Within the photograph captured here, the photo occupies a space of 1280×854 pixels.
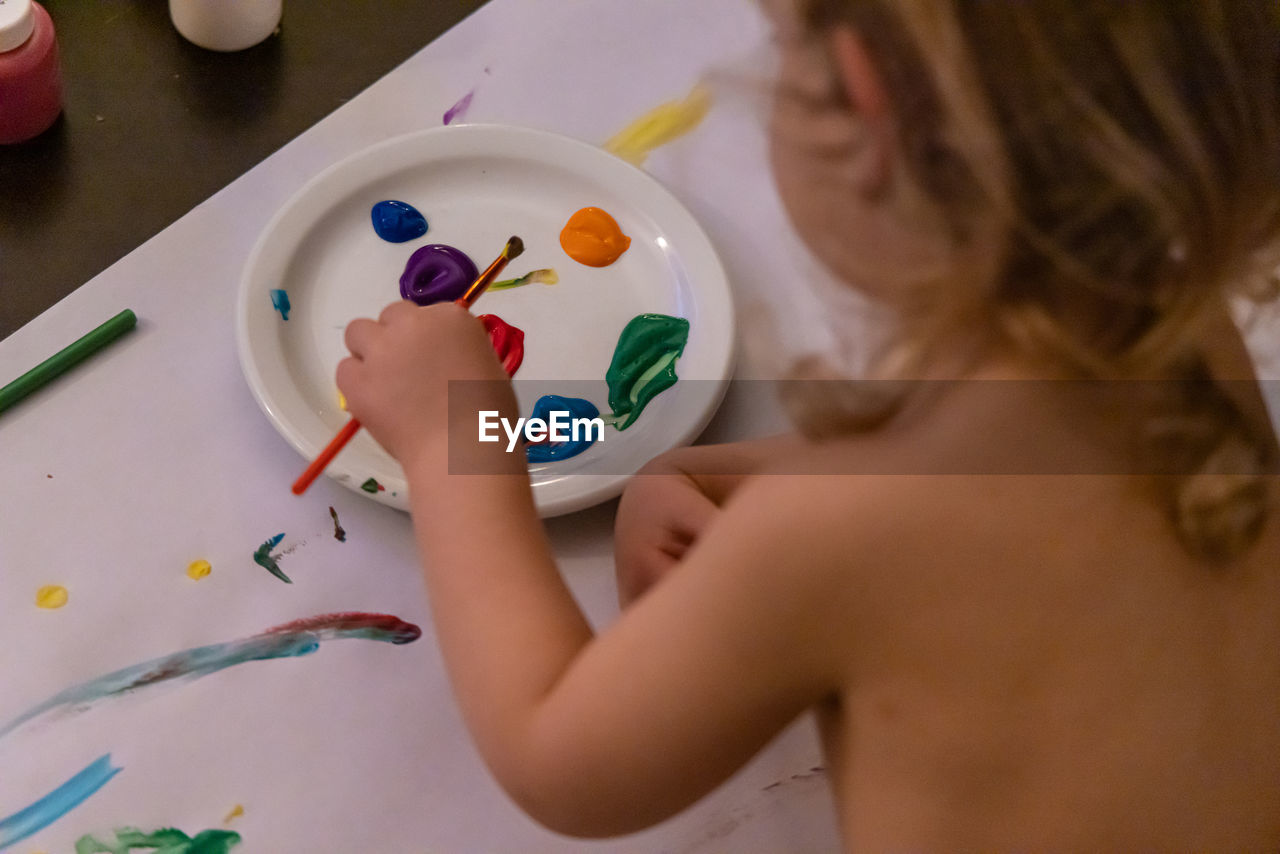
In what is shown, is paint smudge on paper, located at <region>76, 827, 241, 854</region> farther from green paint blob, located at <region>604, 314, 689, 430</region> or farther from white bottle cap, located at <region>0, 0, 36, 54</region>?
white bottle cap, located at <region>0, 0, 36, 54</region>

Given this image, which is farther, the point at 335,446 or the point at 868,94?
the point at 335,446

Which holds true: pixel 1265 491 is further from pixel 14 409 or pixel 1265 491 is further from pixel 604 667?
pixel 14 409

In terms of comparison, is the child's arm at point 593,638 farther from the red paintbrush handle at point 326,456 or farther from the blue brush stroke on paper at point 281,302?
the blue brush stroke on paper at point 281,302

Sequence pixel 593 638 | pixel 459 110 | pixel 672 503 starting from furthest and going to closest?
pixel 459 110 < pixel 672 503 < pixel 593 638

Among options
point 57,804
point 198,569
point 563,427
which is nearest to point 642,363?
point 563,427

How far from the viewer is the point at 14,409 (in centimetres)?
64

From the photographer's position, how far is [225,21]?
2.56 feet

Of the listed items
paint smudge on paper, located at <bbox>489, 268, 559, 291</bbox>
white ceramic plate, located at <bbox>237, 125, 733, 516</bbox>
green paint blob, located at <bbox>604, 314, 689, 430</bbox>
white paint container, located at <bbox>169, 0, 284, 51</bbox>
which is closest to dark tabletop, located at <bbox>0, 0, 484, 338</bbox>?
white paint container, located at <bbox>169, 0, 284, 51</bbox>

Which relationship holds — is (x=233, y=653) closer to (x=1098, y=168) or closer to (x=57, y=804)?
(x=57, y=804)

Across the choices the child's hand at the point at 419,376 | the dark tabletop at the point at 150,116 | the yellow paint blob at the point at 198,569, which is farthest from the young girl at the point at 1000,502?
the dark tabletop at the point at 150,116

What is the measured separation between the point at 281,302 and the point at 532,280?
0.17m

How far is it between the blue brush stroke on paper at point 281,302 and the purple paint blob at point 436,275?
8 centimetres

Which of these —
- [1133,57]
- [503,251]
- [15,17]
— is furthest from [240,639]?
[1133,57]

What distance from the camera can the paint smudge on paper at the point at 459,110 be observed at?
0.81m
